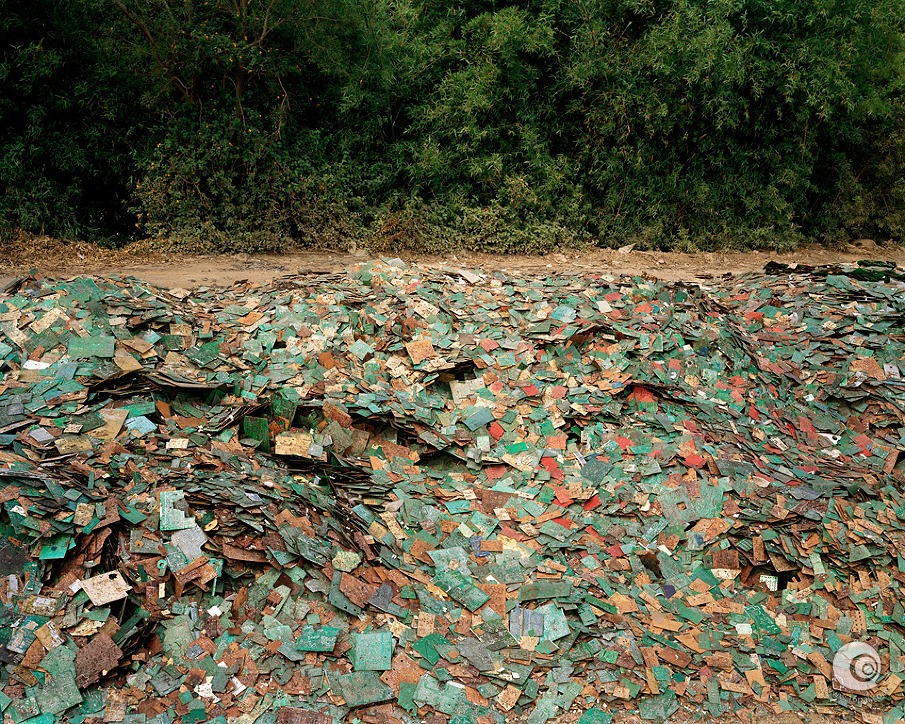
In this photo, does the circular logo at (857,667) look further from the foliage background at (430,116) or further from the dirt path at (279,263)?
the foliage background at (430,116)

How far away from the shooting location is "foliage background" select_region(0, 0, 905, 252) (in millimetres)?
10492

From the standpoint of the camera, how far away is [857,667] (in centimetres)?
463

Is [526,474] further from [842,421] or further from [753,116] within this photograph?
[753,116]

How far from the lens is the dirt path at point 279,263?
10047 mm

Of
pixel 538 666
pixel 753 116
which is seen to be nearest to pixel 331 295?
pixel 538 666

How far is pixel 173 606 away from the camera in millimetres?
4129

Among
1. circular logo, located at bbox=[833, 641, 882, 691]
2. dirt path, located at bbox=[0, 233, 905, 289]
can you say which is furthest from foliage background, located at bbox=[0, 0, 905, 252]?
circular logo, located at bbox=[833, 641, 882, 691]

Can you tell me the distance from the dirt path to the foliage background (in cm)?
33

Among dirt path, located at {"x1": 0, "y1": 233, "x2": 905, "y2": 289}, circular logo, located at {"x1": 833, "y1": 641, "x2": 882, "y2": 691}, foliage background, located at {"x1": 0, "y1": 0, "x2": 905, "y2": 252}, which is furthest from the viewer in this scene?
foliage background, located at {"x1": 0, "y1": 0, "x2": 905, "y2": 252}

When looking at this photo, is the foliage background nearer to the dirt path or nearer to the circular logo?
the dirt path

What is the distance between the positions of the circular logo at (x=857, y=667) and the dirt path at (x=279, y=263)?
6.92m

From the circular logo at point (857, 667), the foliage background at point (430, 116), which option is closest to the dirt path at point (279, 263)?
the foliage background at point (430, 116)

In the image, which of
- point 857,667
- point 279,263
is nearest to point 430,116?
point 279,263

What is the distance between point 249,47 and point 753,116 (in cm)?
833
